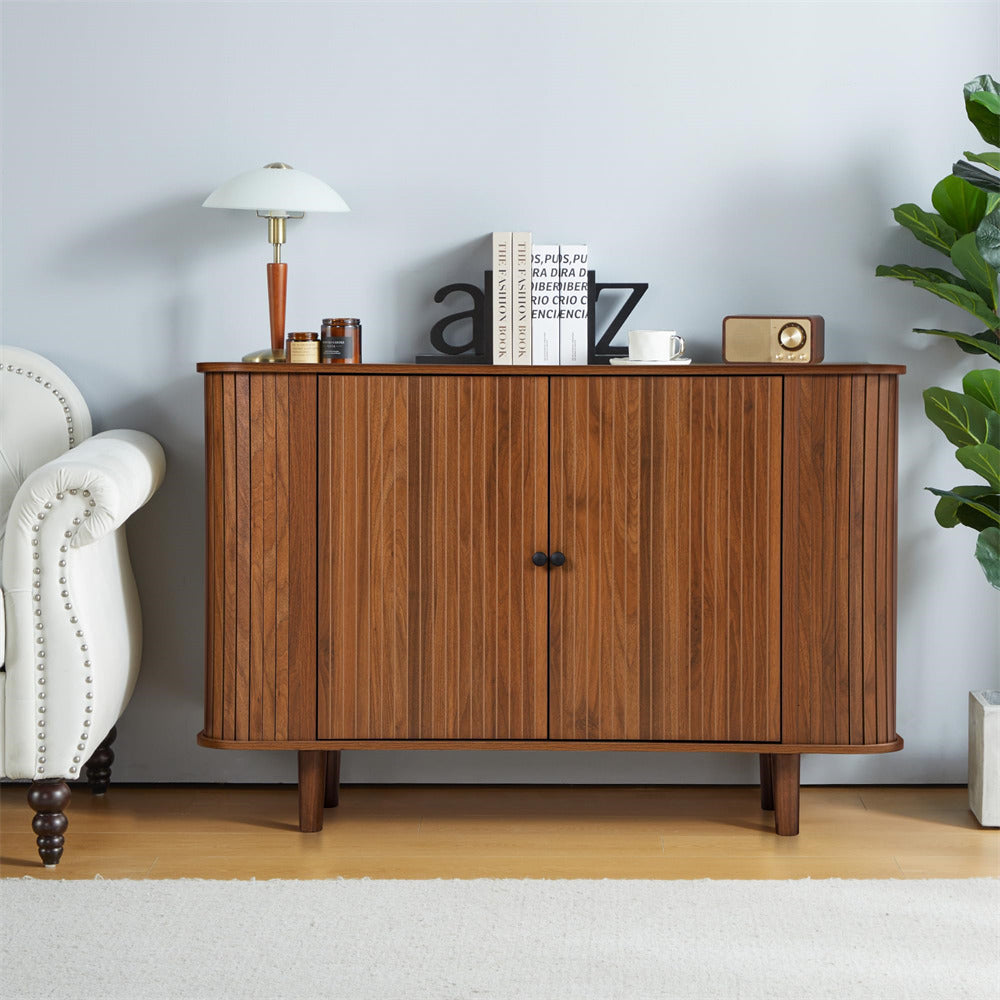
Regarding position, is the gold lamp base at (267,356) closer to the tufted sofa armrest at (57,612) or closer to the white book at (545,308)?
the tufted sofa armrest at (57,612)

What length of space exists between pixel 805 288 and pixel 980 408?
47 cm

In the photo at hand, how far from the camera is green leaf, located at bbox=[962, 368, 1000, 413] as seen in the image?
2.15 m

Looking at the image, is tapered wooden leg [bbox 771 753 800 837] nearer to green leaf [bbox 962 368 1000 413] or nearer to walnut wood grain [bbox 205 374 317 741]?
green leaf [bbox 962 368 1000 413]

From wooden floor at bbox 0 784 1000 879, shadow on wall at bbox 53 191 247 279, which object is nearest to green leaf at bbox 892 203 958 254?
wooden floor at bbox 0 784 1000 879

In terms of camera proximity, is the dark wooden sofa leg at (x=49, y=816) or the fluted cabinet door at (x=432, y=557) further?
the fluted cabinet door at (x=432, y=557)

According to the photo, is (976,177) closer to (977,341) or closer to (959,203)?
(959,203)

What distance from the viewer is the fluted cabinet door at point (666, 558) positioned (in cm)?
208

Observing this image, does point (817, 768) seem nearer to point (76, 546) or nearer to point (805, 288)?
point (805, 288)

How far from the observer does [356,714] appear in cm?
213

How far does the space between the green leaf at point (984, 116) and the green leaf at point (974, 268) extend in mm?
190

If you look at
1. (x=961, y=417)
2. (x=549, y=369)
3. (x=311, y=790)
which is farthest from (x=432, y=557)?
(x=961, y=417)

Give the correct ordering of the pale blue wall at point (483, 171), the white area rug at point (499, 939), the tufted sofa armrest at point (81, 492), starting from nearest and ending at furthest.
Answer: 1. the white area rug at point (499, 939)
2. the tufted sofa armrest at point (81, 492)
3. the pale blue wall at point (483, 171)

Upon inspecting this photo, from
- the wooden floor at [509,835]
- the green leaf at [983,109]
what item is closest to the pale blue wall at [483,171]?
the green leaf at [983,109]

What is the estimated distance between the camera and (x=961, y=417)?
220 cm
